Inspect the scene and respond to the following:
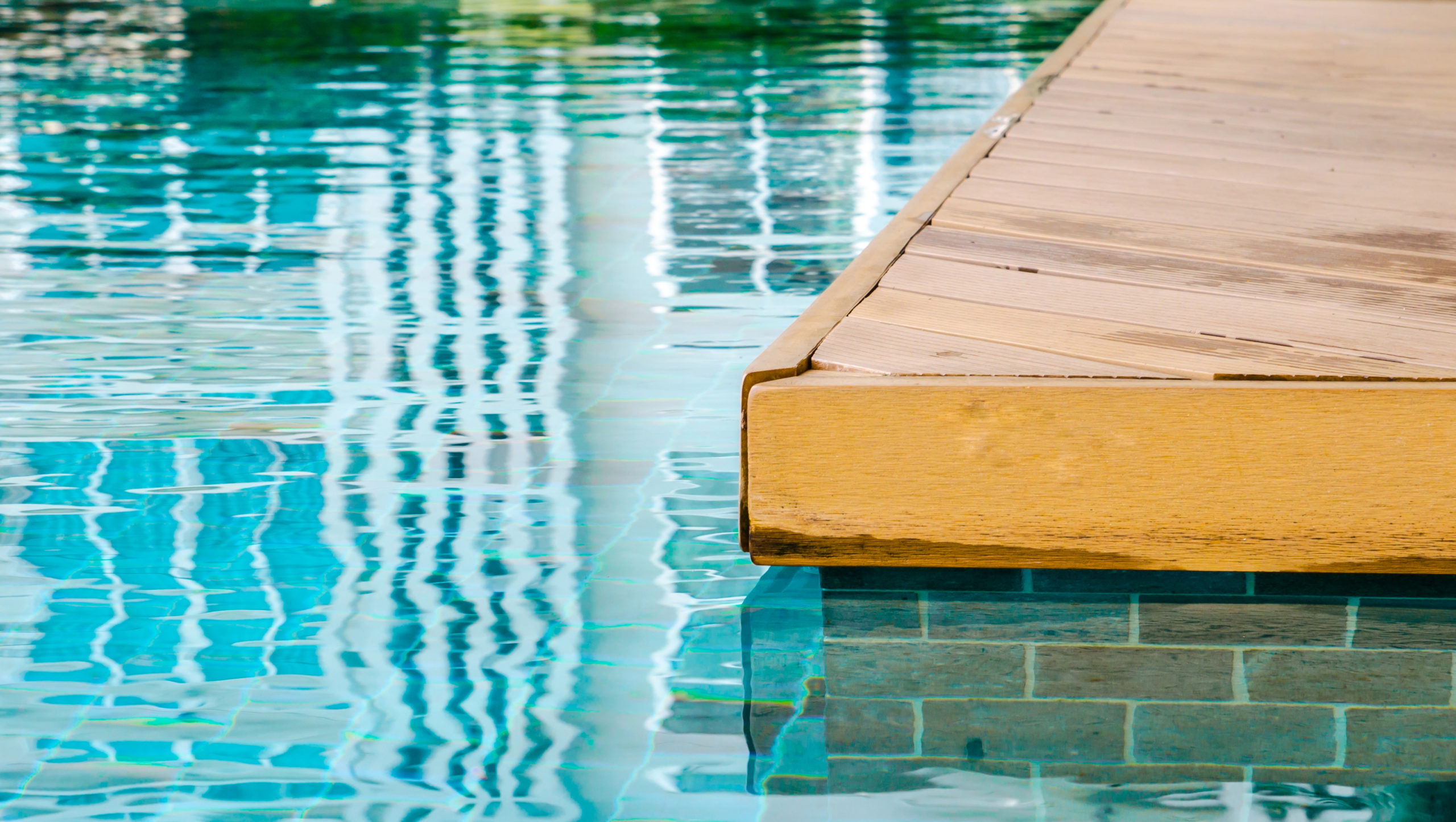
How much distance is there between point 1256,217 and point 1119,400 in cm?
112

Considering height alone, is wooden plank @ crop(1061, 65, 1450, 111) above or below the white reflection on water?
above

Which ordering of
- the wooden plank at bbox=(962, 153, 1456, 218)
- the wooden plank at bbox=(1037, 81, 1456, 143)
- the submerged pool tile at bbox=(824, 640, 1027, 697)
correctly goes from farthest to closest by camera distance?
the wooden plank at bbox=(1037, 81, 1456, 143) → the wooden plank at bbox=(962, 153, 1456, 218) → the submerged pool tile at bbox=(824, 640, 1027, 697)

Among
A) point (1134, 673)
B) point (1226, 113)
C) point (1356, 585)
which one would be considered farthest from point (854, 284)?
point (1226, 113)

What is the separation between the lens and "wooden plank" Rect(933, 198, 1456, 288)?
229 cm

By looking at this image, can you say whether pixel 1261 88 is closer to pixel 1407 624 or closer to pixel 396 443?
pixel 1407 624

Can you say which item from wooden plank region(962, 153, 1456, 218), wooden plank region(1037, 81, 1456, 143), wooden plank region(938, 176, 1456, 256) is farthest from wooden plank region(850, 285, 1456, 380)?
wooden plank region(1037, 81, 1456, 143)

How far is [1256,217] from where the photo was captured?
8.75ft

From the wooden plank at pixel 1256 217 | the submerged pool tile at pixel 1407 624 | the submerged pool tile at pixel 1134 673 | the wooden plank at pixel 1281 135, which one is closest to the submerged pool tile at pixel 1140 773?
the submerged pool tile at pixel 1134 673

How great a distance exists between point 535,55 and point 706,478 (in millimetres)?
5950

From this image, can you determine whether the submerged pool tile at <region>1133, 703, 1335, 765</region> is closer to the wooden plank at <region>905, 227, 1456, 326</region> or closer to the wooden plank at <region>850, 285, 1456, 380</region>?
the wooden plank at <region>850, 285, 1456, 380</region>

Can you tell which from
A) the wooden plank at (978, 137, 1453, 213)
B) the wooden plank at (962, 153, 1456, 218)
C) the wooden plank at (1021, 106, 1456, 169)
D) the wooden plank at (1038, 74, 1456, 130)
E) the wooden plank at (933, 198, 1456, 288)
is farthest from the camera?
the wooden plank at (1038, 74, 1456, 130)

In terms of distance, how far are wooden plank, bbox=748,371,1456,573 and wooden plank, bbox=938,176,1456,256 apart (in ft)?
2.34

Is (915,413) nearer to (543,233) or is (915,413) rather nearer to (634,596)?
(634,596)

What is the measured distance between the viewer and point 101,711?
1.77 m
